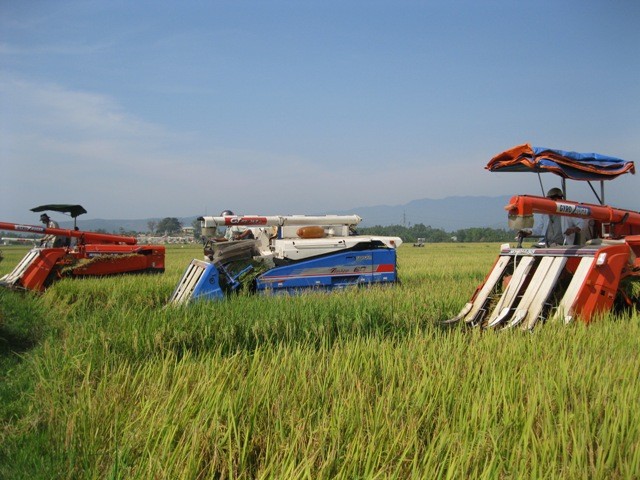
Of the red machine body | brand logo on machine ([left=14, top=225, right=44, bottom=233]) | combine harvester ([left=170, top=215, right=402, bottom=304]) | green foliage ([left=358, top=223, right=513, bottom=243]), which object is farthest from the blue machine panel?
green foliage ([left=358, top=223, right=513, bottom=243])

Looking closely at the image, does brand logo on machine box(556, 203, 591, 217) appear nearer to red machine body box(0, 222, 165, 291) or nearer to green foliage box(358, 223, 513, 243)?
red machine body box(0, 222, 165, 291)

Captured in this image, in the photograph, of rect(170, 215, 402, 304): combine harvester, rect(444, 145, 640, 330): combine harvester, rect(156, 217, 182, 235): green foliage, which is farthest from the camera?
rect(156, 217, 182, 235): green foliage

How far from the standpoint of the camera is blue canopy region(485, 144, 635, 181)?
253 inches

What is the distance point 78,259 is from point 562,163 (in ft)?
31.0

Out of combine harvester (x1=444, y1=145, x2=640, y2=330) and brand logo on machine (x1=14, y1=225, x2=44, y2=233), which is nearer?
combine harvester (x1=444, y1=145, x2=640, y2=330)

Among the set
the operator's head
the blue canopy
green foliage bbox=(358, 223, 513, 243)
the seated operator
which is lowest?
green foliage bbox=(358, 223, 513, 243)

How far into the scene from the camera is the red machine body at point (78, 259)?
11.4 m

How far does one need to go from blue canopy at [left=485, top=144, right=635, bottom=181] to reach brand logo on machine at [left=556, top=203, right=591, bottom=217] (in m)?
0.50

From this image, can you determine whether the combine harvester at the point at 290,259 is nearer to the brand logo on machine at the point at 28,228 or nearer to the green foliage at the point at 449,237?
the brand logo on machine at the point at 28,228

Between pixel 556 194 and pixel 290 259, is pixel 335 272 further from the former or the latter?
pixel 556 194

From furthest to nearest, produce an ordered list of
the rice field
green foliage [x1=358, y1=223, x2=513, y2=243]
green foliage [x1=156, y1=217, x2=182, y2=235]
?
green foliage [x1=156, y1=217, x2=182, y2=235] → green foliage [x1=358, y1=223, x2=513, y2=243] → the rice field

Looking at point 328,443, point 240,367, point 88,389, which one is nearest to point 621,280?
point 240,367

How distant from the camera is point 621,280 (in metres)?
6.18

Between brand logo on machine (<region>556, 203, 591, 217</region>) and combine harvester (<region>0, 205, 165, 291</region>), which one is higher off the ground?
brand logo on machine (<region>556, 203, 591, 217</region>)
